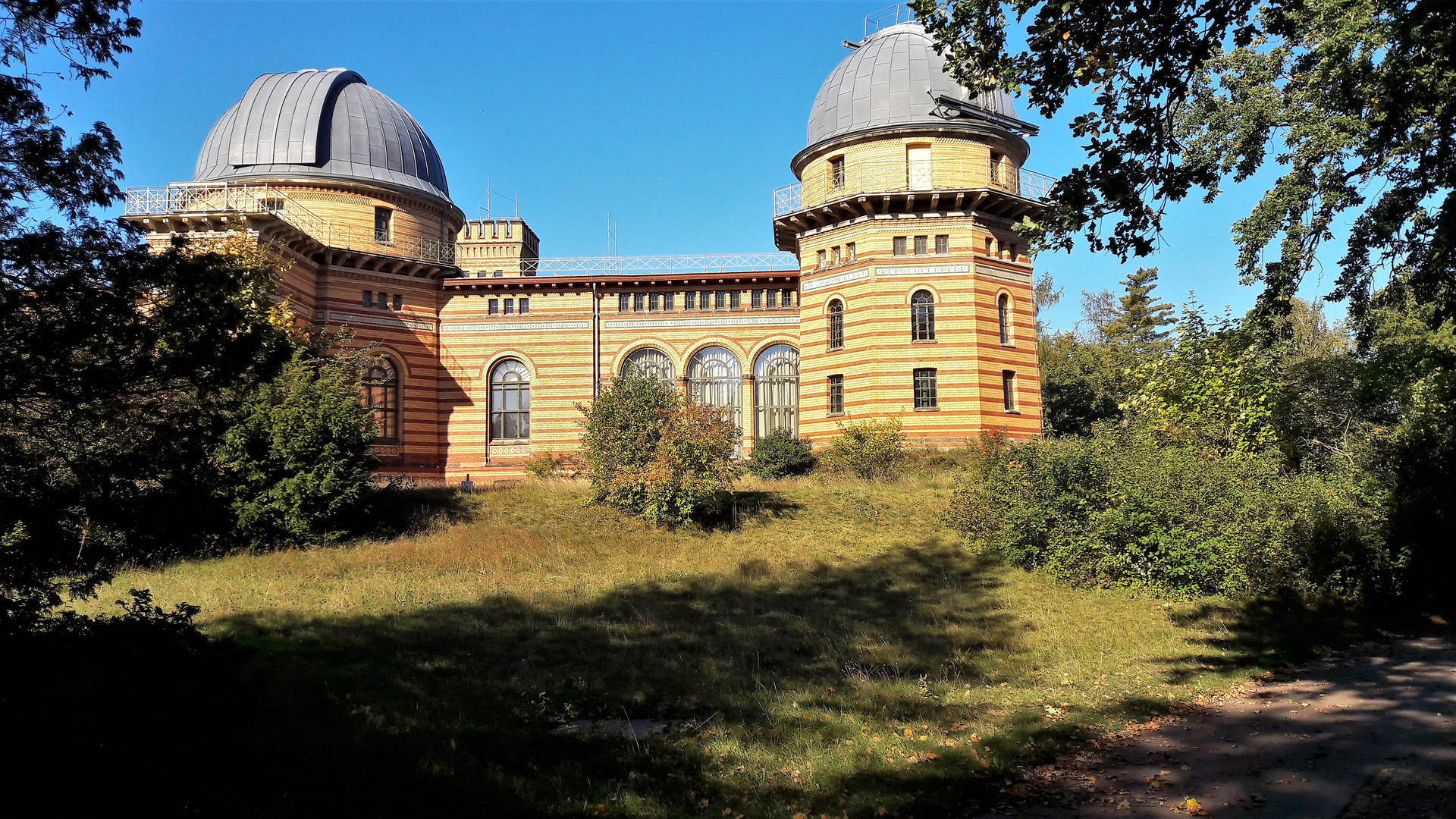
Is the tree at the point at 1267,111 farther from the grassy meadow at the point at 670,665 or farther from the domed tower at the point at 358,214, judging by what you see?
the domed tower at the point at 358,214

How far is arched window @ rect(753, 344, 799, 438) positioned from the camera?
115ft

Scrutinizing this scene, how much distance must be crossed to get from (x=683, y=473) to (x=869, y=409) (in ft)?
34.5

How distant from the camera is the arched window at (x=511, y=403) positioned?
3634 cm

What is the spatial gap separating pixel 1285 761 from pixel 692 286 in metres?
29.6

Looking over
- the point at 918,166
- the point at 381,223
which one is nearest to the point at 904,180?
the point at 918,166

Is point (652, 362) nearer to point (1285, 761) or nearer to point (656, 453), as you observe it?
point (656, 453)

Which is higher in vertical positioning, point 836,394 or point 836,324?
point 836,324

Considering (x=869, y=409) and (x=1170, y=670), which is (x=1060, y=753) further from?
(x=869, y=409)

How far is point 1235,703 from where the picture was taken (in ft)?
33.7

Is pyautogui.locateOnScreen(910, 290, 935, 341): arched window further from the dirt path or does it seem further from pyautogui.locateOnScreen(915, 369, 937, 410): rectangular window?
the dirt path

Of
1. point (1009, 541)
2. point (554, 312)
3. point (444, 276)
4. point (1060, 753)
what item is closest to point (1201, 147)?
point (1009, 541)

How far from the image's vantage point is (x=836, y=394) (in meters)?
32.1

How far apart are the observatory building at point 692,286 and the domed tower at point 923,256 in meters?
0.07

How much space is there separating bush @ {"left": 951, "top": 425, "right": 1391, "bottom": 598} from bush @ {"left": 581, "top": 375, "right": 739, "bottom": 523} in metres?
7.16
